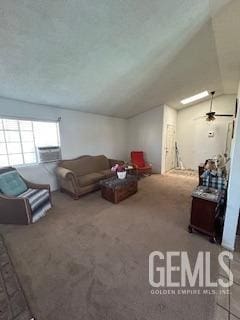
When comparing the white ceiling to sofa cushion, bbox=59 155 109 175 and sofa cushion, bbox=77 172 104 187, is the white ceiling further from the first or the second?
sofa cushion, bbox=77 172 104 187

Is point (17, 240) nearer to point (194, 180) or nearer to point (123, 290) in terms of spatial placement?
point (123, 290)

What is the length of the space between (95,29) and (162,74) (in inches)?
79.8

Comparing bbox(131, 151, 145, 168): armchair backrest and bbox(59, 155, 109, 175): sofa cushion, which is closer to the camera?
bbox(59, 155, 109, 175): sofa cushion

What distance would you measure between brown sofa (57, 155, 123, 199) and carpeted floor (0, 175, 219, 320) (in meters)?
0.38

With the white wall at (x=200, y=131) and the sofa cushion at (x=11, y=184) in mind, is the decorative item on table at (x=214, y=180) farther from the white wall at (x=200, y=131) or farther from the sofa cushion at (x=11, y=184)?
the white wall at (x=200, y=131)

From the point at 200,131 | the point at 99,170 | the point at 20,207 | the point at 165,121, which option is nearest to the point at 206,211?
the point at 20,207

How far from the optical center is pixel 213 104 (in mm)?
5910

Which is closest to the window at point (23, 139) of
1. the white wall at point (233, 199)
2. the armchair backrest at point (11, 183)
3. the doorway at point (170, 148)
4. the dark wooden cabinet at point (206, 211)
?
the armchair backrest at point (11, 183)

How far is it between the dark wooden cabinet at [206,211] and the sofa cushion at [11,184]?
3039 mm

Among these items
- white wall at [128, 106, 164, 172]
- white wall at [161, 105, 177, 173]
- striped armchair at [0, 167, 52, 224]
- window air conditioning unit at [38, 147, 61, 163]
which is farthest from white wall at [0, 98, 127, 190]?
white wall at [161, 105, 177, 173]

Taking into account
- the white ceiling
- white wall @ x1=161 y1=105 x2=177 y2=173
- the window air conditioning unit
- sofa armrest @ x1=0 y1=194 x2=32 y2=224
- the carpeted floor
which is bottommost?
the carpeted floor

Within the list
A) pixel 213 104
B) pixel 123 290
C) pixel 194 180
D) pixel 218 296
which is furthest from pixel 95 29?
pixel 213 104

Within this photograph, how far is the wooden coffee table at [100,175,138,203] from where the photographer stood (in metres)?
3.31

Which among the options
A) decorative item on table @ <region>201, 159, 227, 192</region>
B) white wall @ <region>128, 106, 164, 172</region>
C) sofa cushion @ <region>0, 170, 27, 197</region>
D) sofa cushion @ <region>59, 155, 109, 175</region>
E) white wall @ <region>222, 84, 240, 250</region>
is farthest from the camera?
white wall @ <region>128, 106, 164, 172</region>
